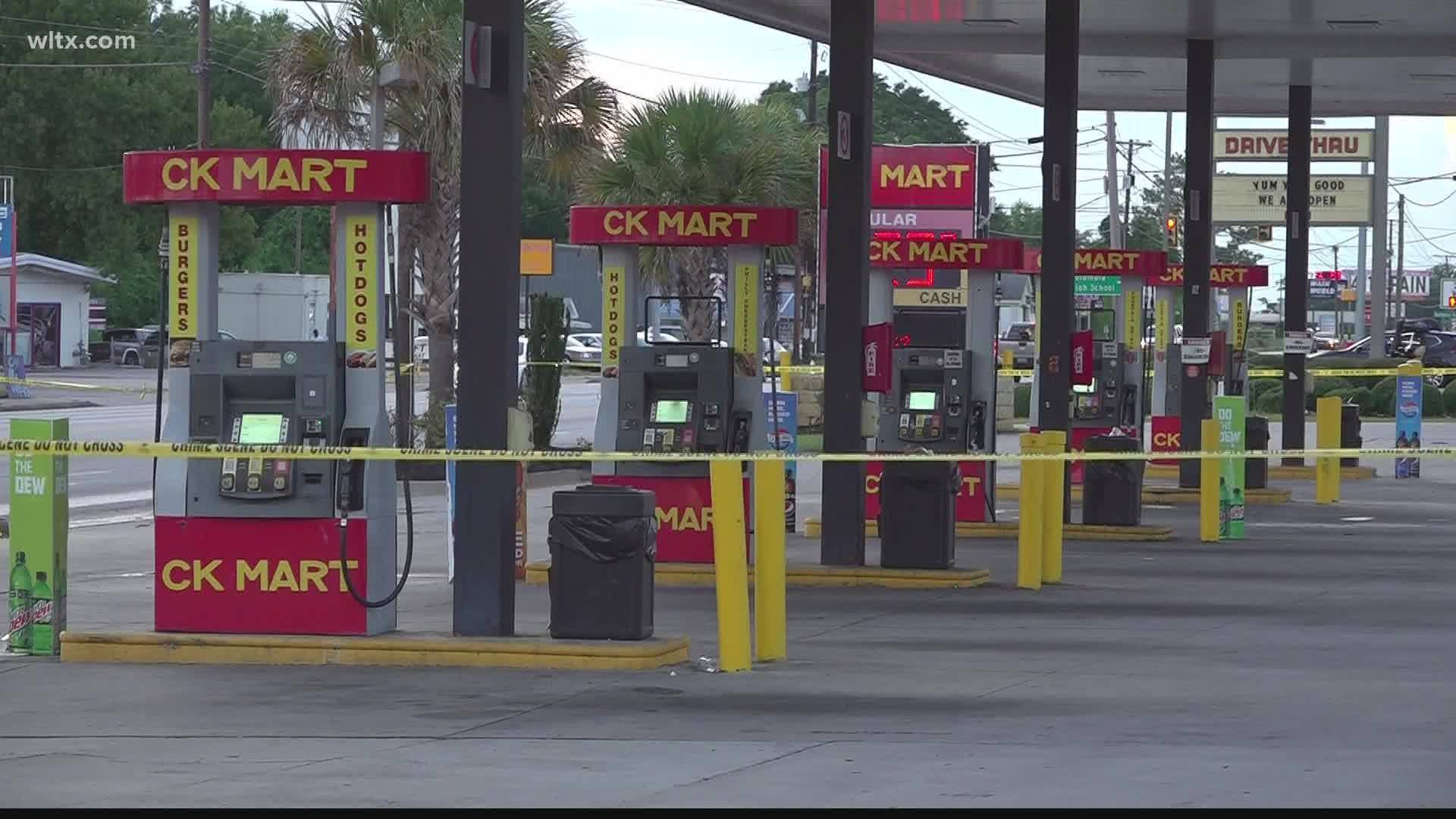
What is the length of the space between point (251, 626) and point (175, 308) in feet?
6.81

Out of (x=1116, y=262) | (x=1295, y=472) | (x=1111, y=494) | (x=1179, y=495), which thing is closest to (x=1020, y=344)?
(x=1295, y=472)

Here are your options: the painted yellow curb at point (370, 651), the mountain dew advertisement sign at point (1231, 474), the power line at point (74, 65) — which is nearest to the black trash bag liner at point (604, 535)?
the painted yellow curb at point (370, 651)

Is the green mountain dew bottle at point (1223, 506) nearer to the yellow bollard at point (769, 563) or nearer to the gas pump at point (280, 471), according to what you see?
the yellow bollard at point (769, 563)

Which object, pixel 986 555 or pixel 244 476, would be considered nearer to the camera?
pixel 244 476

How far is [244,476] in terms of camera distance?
13.3 m

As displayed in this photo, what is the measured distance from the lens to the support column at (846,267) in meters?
18.1

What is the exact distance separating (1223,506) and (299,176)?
1262 centimetres

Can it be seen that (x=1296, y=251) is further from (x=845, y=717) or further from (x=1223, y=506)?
(x=845, y=717)

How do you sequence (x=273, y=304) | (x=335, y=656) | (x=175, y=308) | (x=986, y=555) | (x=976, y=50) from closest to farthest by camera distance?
(x=335, y=656) < (x=175, y=308) < (x=986, y=555) < (x=976, y=50) < (x=273, y=304)

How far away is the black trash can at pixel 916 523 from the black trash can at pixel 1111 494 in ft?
17.0

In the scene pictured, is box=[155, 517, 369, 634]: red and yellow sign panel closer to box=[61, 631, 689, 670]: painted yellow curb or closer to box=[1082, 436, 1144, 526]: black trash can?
box=[61, 631, 689, 670]: painted yellow curb

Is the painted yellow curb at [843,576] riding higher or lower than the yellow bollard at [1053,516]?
lower

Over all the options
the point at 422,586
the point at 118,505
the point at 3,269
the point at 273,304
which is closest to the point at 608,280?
the point at 422,586

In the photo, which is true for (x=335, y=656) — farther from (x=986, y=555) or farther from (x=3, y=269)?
(x=3, y=269)
